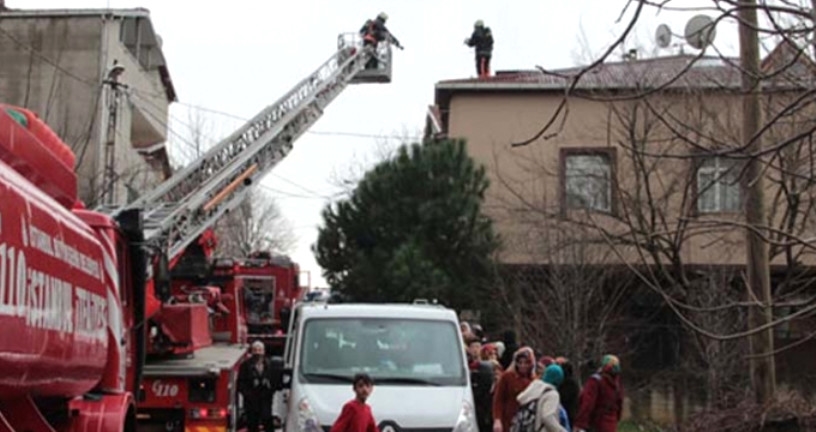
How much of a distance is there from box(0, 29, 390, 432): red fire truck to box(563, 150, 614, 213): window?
704 centimetres

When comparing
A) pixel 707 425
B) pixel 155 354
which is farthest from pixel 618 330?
pixel 155 354

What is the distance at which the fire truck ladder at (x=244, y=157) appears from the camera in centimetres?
2053

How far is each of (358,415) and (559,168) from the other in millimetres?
15083

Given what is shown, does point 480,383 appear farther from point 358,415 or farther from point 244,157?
point 244,157

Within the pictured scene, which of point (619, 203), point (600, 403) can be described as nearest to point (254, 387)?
point (600, 403)

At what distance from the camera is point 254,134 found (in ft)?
80.5

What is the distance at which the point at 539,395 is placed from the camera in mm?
10039

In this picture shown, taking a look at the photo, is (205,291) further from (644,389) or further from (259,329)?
(644,389)

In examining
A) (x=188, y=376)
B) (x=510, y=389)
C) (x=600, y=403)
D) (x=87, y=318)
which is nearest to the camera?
(x=87, y=318)

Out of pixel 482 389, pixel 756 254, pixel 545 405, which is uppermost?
pixel 756 254

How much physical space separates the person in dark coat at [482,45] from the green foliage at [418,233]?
16.5 feet

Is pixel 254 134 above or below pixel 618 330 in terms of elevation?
above

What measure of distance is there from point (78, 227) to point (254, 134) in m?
17.2

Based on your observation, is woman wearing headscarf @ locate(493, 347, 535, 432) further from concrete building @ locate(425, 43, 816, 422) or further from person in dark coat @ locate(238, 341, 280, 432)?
concrete building @ locate(425, 43, 816, 422)
